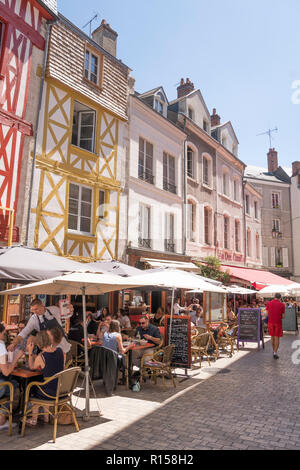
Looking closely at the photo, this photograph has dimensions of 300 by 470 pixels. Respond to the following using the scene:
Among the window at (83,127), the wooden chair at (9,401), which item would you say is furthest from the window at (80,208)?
the wooden chair at (9,401)

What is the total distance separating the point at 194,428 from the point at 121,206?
30.3ft

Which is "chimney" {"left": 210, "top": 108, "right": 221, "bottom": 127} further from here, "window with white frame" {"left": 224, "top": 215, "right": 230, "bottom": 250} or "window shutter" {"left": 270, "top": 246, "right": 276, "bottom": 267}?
"window shutter" {"left": 270, "top": 246, "right": 276, "bottom": 267}

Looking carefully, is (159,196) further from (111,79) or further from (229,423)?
(229,423)

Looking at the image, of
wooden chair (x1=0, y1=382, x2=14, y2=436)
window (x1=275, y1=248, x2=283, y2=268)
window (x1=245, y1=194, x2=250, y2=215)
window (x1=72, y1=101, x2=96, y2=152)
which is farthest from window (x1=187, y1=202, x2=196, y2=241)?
window (x1=275, y1=248, x2=283, y2=268)

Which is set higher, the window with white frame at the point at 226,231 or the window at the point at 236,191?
the window at the point at 236,191

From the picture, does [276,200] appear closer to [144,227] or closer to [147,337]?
[144,227]

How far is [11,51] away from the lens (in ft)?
31.9

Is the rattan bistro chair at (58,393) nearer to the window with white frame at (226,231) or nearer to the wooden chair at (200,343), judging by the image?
the wooden chair at (200,343)

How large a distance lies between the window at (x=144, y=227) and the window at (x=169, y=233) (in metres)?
1.30

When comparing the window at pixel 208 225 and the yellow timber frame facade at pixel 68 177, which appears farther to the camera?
the window at pixel 208 225

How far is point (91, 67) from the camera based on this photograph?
1262 cm

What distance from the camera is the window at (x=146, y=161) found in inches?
567

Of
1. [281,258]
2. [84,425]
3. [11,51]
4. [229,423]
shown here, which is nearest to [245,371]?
[229,423]
